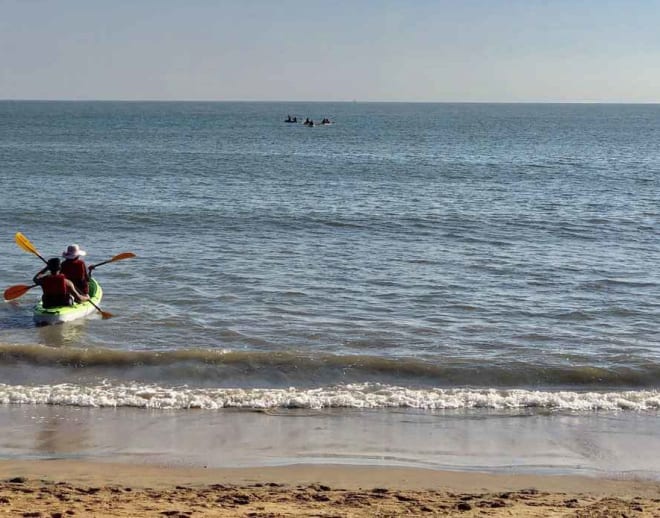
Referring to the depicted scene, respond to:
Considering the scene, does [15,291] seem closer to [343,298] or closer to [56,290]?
[56,290]

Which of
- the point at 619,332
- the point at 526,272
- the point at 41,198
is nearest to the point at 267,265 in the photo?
the point at 526,272

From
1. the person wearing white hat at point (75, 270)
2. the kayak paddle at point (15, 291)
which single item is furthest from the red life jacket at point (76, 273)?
the kayak paddle at point (15, 291)

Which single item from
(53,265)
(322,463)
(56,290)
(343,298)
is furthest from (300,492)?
(343,298)

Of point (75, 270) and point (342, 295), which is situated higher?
point (75, 270)

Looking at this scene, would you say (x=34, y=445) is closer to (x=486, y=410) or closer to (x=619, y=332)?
(x=486, y=410)

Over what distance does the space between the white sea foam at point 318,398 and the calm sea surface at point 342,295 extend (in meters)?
0.04

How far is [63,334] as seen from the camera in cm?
1527

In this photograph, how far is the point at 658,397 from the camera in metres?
12.0

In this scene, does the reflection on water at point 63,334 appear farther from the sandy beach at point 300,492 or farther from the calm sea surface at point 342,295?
the sandy beach at point 300,492

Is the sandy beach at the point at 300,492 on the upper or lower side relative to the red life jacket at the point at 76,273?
lower

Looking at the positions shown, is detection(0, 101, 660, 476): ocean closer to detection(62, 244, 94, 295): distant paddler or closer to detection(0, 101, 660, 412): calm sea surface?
detection(0, 101, 660, 412): calm sea surface

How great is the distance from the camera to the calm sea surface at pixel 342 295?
12680 millimetres

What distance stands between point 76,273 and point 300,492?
9.92 m

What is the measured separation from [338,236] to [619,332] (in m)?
11.3
